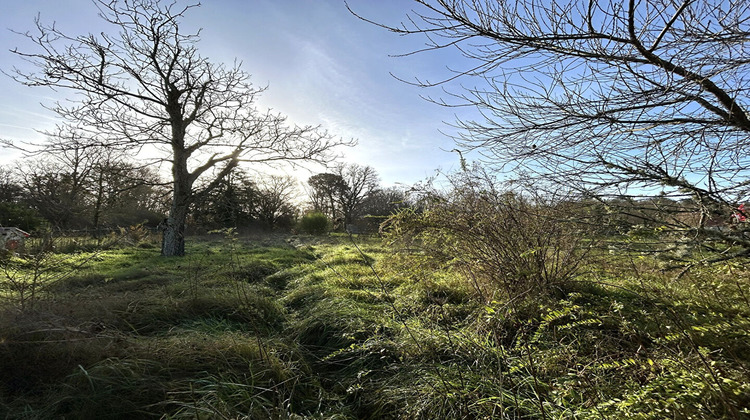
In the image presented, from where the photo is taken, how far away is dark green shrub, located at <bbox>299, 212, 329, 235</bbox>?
23375 mm

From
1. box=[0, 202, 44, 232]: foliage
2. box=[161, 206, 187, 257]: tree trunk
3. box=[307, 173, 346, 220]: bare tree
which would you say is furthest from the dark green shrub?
box=[161, 206, 187, 257]: tree trunk

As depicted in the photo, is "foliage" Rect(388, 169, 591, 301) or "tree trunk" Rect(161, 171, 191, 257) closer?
"foliage" Rect(388, 169, 591, 301)

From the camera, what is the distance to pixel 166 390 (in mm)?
1989

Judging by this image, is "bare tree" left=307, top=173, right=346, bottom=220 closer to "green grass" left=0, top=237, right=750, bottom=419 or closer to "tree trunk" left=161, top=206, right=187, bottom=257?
"tree trunk" left=161, top=206, right=187, bottom=257

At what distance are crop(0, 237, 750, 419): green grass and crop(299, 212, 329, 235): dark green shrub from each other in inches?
774

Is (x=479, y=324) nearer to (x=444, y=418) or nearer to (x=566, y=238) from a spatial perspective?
(x=444, y=418)

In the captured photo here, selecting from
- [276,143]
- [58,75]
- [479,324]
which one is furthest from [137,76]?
[479,324]

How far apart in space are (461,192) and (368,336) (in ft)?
7.53

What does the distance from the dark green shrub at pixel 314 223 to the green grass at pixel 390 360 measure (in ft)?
64.5

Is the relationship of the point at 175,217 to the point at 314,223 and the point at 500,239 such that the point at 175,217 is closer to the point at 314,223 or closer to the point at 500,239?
the point at 500,239

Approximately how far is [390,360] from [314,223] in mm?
21335

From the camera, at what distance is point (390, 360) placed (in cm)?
267

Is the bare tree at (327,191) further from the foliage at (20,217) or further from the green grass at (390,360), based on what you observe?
the green grass at (390,360)

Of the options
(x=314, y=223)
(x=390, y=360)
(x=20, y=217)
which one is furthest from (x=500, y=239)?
(x=314, y=223)
